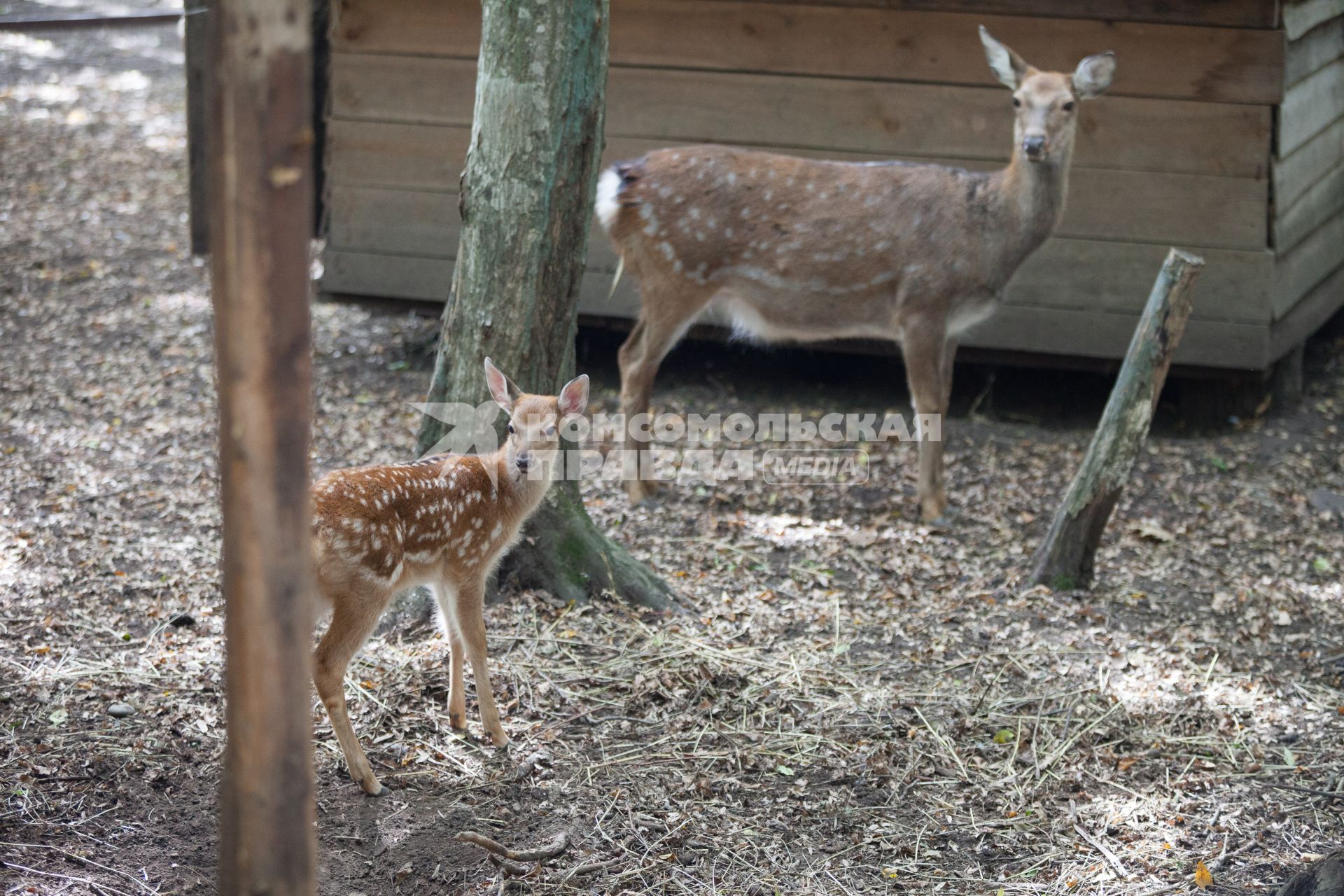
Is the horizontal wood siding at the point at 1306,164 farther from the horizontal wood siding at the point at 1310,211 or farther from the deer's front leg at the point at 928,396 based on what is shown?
the deer's front leg at the point at 928,396

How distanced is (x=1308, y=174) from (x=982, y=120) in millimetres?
2083

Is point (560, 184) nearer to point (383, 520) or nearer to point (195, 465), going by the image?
point (383, 520)

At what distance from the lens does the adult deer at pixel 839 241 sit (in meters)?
6.44

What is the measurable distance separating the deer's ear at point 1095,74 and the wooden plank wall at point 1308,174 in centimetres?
136

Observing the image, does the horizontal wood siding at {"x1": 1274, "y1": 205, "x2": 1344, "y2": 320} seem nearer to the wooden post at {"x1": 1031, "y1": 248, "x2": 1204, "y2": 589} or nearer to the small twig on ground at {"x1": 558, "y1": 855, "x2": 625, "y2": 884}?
the wooden post at {"x1": 1031, "y1": 248, "x2": 1204, "y2": 589}

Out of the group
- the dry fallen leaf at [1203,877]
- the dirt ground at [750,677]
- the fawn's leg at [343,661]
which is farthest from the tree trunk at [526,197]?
the dry fallen leaf at [1203,877]

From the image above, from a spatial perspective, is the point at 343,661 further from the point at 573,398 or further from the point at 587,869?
the point at 573,398

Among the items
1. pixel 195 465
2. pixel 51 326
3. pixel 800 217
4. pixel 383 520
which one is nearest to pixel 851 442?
pixel 800 217

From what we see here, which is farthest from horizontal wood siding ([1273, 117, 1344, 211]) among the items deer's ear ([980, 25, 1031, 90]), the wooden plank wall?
deer's ear ([980, 25, 1031, 90])

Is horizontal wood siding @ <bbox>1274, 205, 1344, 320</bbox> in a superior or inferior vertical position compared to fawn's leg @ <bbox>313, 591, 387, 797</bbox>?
superior

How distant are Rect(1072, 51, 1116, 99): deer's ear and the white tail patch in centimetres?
233

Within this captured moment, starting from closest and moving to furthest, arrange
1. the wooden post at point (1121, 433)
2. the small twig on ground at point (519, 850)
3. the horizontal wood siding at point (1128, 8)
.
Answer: the small twig on ground at point (519, 850) < the wooden post at point (1121, 433) < the horizontal wood siding at point (1128, 8)

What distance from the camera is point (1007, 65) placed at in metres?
6.35

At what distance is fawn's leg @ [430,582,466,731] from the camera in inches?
166
